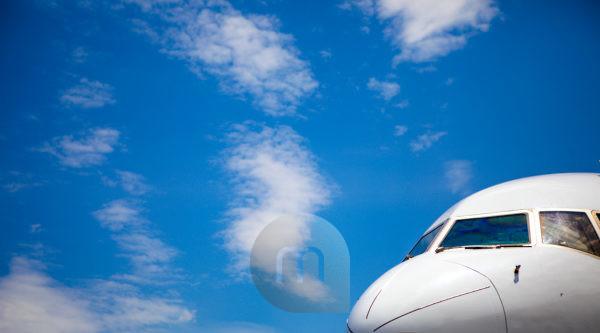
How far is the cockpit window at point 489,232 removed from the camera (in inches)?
270

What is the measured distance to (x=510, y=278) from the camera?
19.0 feet

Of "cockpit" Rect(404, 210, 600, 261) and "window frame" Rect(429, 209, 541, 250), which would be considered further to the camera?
"window frame" Rect(429, 209, 541, 250)

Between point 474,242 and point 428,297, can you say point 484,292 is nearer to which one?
point 428,297

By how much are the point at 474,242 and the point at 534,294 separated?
5.38ft

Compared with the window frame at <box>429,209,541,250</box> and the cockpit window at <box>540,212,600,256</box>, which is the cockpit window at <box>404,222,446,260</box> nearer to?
the window frame at <box>429,209,541,250</box>

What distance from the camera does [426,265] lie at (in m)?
6.71

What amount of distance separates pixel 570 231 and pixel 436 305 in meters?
2.64

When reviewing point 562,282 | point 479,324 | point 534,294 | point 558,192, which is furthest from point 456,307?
point 558,192

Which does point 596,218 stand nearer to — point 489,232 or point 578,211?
point 578,211

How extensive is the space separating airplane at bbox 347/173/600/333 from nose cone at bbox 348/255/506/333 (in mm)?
Answer: 13

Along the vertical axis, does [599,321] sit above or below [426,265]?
below

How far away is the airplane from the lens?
18.1 ft

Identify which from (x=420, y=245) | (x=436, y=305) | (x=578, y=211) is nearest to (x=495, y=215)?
(x=578, y=211)

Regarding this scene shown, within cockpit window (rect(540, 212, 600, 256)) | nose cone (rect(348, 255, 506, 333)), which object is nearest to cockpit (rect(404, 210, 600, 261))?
cockpit window (rect(540, 212, 600, 256))
